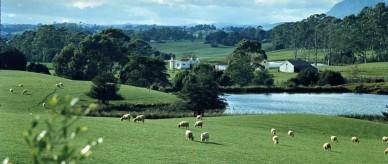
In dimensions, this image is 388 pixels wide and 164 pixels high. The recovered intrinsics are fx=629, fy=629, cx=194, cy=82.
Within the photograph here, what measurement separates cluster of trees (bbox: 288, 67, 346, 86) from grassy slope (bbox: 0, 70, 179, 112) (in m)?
40.9

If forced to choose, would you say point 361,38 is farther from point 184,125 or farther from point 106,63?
point 184,125

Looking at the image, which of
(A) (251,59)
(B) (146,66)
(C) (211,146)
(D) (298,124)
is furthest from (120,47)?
(C) (211,146)

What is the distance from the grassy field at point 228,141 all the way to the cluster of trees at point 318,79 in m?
58.6

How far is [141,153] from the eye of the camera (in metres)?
22.2

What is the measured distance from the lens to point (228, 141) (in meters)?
29.9

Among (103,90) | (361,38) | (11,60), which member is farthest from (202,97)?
(361,38)

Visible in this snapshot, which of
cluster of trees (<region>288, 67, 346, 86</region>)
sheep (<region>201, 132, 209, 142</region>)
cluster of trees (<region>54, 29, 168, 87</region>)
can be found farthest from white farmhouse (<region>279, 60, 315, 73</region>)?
sheep (<region>201, 132, 209, 142</region>)

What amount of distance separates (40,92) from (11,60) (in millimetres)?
40585

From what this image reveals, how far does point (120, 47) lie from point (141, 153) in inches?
3553

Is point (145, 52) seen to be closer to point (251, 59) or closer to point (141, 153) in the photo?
point (251, 59)

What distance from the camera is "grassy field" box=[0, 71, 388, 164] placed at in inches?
855

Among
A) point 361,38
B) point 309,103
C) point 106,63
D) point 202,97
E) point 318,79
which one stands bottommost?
point 309,103

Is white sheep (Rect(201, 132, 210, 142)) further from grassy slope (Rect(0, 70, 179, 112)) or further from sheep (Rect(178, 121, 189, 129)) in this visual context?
grassy slope (Rect(0, 70, 179, 112))

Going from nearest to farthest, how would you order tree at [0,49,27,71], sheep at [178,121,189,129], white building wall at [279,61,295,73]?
1. sheep at [178,121,189,129]
2. tree at [0,49,27,71]
3. white building wall at [279,61,295,73]
